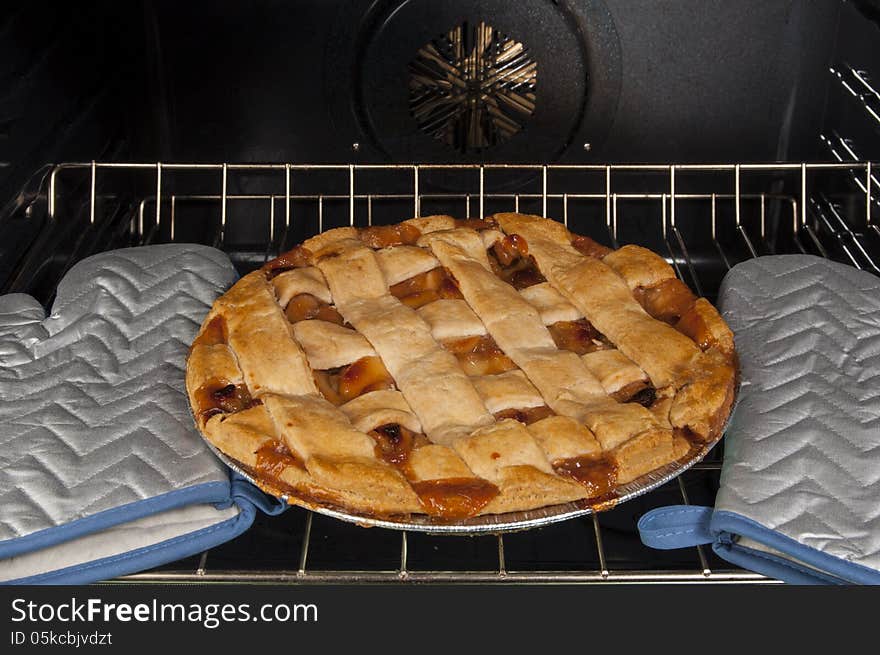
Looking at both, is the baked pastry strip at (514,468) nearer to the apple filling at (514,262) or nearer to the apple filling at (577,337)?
the apple filling at (577,337)

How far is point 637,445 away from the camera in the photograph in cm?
118

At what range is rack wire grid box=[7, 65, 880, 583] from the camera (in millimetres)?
1570

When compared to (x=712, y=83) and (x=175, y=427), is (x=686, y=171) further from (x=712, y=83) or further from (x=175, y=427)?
(x=175, y=427)

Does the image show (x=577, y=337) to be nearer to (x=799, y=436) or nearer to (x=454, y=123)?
(x=799, y=436)

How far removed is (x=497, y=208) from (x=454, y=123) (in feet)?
Result: 0.61

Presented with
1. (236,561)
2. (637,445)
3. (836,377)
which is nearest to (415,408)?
(637,445)

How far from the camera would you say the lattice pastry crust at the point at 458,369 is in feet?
3.79

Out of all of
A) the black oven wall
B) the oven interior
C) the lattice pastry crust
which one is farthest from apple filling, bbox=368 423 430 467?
the black oven wall

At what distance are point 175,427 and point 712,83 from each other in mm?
1062

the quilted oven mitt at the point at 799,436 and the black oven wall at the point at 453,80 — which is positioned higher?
the black oven wall at the point at 453,80

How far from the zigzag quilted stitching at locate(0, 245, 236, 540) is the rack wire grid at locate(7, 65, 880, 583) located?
0.58 ft

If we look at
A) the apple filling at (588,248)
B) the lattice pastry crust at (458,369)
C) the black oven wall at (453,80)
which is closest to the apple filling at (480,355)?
the lattice pastry crust at (458,369)

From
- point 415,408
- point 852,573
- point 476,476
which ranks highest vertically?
point 415,408

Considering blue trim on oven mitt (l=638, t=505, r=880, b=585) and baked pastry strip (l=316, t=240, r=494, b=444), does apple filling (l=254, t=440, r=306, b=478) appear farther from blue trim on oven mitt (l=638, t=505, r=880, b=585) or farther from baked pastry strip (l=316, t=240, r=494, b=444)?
blue trim on oven mitt (l=638, t=505, r=880, b=585)
